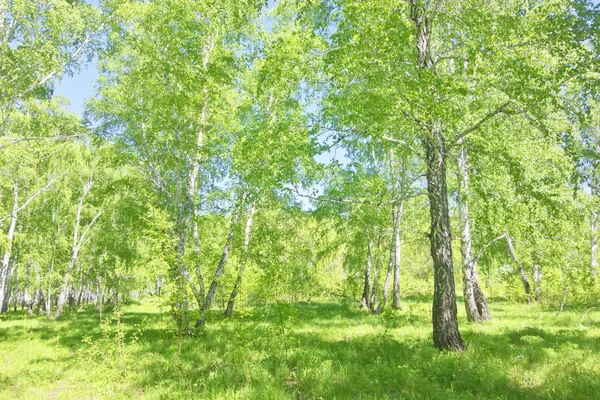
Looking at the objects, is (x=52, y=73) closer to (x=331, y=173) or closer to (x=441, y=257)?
(x=331, y=173)

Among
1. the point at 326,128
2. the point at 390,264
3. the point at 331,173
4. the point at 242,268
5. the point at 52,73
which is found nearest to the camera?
the point at 326,128

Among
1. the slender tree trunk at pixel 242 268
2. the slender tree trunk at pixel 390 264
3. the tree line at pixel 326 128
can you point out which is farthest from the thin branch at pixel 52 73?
the slender tree trunk at pixel 390 264

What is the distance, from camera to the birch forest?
5.74 m

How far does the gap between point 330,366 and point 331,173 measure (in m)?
5.26

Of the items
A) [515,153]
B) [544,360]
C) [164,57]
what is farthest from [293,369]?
[164,57]

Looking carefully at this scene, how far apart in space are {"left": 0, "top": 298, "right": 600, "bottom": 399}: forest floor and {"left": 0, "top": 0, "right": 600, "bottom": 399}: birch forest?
0.06 metres

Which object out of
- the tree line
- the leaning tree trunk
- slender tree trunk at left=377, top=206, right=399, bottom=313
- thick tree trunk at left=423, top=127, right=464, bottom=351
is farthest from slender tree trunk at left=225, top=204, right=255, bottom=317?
the leaning tree trunk

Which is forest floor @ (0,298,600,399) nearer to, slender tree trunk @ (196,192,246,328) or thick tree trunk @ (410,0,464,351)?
thick tree trunk @ (410,0,464,351)

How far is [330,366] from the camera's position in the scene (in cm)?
622

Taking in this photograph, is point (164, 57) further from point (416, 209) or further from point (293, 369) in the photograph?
point (416, 209)

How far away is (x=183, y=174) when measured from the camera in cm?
1180

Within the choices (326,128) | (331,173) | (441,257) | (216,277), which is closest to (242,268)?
(216,277)

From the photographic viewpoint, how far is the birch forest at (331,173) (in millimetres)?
5738

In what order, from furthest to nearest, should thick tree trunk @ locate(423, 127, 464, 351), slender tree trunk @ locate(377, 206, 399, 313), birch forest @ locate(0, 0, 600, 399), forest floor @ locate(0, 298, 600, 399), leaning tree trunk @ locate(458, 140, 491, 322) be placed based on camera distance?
1. slender tree trunk @ locate(377, 206, 399, 313)
2. leaning tree trunk @ locate(458, 140, 491, 322)
3. thick tree trunk @ locate(423, 127, 464, 351)
4. birch forest @ locate(0, 0, 600, 399)
5. forest floor @ locate(0, 298, 600, 399)
